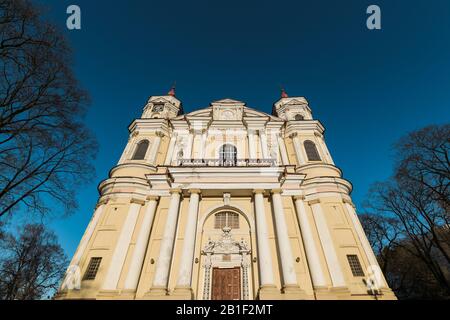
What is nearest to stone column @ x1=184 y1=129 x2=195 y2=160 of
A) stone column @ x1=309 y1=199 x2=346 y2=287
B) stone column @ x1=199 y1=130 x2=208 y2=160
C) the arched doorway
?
stone column @ x1=199 y1=130 x2=208 y2=160

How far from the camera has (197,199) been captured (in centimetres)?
1519

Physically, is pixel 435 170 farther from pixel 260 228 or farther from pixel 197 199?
pixel 197 199

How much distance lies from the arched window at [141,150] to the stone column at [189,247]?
21.8ft

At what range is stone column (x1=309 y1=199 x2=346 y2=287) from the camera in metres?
12.4

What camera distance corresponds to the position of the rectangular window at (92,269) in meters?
12.7

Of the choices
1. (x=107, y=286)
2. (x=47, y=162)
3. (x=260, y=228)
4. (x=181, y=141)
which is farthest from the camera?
(x=181, y=141)

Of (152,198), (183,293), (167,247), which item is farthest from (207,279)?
(152,198)

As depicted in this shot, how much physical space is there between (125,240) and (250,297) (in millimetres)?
8596

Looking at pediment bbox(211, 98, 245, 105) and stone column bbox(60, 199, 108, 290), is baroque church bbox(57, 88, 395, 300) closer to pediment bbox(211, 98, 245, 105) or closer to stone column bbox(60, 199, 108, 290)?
stone column bbox(60, 199, 108, 290)

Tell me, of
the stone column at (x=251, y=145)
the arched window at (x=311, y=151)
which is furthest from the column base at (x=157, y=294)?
the arched window at (x=311, y=151)

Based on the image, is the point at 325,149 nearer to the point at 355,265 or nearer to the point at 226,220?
the point at 355,265

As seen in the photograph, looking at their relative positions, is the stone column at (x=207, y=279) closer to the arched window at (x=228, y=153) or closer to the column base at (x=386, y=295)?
the arched window at (x=228, y=153)

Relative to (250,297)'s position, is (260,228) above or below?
above
